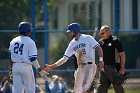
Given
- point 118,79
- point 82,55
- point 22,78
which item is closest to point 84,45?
point 82,55

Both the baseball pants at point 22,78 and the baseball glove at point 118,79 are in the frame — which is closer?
the baseball pants at point 22,78

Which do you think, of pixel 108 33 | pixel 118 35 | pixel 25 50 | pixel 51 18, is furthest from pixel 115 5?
pixel 51 18

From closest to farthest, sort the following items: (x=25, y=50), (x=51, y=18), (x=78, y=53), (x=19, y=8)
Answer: (x=25, y=50) → (x=78, y=53) → (x=19, y=8) → (x=51, y=18)

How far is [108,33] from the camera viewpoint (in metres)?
14.9

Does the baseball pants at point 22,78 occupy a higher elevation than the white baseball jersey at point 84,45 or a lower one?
lower

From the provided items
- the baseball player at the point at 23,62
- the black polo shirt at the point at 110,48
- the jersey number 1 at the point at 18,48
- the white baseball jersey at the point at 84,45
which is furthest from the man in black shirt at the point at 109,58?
the jersey number 1 at the point at 18,48

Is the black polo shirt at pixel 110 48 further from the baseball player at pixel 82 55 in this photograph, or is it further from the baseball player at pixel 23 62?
the baseball player at pixel 23 62

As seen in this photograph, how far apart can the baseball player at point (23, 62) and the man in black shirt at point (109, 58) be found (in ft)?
7.38

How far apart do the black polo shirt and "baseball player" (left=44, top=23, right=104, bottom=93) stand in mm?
717

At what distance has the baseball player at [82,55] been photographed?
14.2m

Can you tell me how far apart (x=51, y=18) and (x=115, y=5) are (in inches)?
792

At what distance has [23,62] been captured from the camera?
13359 mm

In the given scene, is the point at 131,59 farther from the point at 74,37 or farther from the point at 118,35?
the point at 74,37

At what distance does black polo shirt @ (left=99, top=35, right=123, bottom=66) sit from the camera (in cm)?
1493
